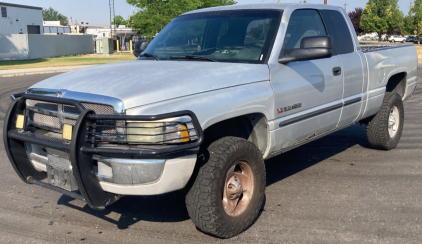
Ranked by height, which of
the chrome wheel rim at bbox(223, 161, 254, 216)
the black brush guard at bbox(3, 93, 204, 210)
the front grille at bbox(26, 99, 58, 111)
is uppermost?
the front grille at bbox(26, 99, 58, 111)

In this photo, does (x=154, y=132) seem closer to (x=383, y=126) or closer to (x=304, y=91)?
(x=304, y=91)

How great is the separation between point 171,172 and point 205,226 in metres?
0.60


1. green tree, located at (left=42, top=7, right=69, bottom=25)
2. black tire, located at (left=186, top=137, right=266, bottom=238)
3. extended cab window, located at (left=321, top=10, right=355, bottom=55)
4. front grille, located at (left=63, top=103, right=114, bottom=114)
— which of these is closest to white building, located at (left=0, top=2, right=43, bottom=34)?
extended cab window, located at (left=321, top=10, right=355, bottom=55)

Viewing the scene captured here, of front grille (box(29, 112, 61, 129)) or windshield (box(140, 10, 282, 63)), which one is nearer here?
front grille (box(29, 112, 61, 129))

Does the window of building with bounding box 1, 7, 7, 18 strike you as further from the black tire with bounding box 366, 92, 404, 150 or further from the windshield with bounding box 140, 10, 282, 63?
the black tire with bounding box 366, 92, 404, 150

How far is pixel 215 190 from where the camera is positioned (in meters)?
3.57

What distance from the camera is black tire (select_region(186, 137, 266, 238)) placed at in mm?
3553

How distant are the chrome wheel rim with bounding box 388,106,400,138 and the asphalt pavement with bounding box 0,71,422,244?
63cm

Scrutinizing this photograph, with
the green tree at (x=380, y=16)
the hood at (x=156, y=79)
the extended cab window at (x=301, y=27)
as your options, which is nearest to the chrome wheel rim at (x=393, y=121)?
the extended cab window at (x=301, y=27)

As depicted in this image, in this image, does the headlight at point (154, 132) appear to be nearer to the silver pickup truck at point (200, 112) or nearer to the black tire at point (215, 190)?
the silver pickup truck at point (200, 112)

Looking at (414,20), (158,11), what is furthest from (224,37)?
(414,20)

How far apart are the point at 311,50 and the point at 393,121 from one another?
2.89 m

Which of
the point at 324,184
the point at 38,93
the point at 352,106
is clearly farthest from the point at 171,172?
the point at 352,106

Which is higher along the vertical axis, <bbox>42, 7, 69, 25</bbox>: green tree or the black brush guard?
<bbox>42, 7, 69, 25</bbox>: green tree
